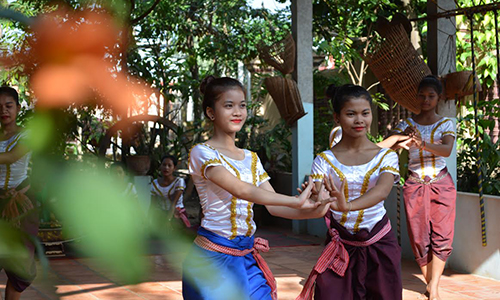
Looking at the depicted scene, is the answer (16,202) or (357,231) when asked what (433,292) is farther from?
(16,202)

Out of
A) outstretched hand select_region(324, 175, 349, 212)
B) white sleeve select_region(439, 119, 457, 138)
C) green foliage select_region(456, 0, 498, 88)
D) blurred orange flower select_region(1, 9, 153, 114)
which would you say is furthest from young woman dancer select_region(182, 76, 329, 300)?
green foliage select_region(456, 0, 498, 88)

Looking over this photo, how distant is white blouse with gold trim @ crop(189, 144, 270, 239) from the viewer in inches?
92.9

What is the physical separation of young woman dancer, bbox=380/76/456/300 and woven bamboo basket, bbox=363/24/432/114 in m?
0.58

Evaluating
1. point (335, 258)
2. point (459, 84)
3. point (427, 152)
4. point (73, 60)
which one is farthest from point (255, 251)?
point (459, 84)

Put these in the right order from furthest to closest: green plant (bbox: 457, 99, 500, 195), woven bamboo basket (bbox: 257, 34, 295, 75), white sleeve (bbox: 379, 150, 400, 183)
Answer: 1. woven bamboo basket (bbox: 257, 34, 295, 75)
2. green plant (bbox: 457, 99, 500, 195)
3. white sleeve (bbox: 379, 150, 400, 183)

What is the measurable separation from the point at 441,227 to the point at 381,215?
168cm

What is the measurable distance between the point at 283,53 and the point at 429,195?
9.55ft

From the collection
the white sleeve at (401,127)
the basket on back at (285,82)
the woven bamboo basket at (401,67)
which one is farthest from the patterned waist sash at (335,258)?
the basket on back at (285,82)

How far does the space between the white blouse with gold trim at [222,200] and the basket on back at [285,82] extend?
15.0 feet

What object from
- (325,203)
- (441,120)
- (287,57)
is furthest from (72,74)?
(287,57)

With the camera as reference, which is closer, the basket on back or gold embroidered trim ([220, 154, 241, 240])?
gold embroidered trim ([220, 154, 241, 240])

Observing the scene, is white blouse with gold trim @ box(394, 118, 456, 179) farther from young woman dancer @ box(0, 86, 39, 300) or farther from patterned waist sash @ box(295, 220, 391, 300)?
young woman dancer @ box(0, 86, 39, 300)

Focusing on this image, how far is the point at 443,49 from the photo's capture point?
224 inches

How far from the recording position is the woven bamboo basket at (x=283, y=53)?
693 centimetres
